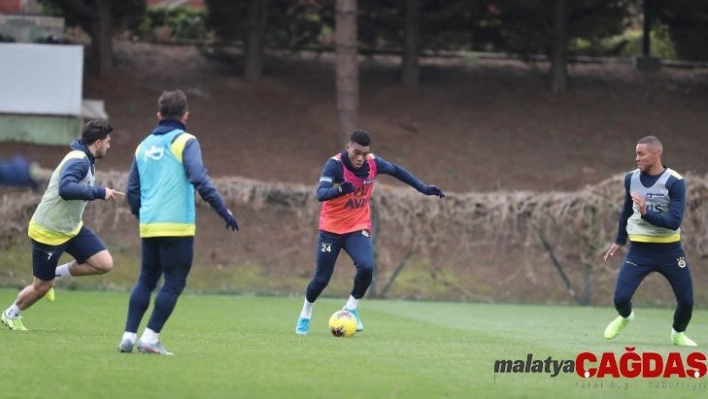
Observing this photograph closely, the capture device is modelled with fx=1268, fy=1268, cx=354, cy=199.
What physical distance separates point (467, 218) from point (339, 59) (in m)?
5.82

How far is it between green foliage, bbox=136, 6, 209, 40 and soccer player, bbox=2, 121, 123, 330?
21.0 m

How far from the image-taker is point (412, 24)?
3127cm

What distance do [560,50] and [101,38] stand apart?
11.4m

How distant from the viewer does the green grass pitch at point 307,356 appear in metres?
8.78

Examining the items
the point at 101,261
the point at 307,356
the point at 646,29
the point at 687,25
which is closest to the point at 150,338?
the point at 307,356

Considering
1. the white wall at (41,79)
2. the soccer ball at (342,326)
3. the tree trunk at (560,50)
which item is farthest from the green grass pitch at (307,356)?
the tree trunk at (560,50)

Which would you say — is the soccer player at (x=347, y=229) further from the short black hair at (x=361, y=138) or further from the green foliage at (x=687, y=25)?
the green foliage at (x=687, y=25)

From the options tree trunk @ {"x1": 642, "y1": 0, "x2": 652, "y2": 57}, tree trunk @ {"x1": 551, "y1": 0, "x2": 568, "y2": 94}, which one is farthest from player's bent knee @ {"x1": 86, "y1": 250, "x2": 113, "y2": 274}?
tree trunk @ {"x1": 642, "y1": 0, "x2": 652, "y2": 57}

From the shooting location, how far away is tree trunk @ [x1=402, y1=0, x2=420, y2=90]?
31.1 metres

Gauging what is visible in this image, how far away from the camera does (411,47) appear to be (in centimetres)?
3169

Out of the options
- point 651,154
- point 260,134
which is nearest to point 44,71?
point 260,134

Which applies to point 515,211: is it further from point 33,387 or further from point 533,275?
point 33,387

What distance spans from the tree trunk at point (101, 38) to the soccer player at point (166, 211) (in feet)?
68.6

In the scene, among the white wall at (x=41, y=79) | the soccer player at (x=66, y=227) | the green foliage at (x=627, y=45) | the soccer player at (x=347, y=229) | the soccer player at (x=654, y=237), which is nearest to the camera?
the soccer player at (x=66, y=227)
